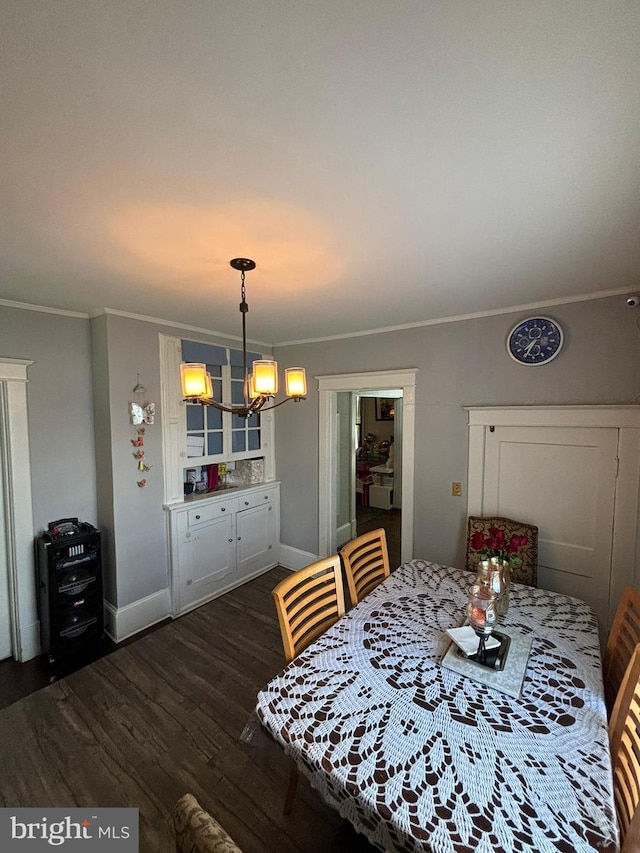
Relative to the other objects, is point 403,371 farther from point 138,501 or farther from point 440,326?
point 138,501

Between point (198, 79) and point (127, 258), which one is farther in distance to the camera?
point (127, 258)

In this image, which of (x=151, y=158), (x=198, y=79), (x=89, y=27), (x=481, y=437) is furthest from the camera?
(x=481, y=437)

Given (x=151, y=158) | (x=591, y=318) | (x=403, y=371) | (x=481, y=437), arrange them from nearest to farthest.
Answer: (x=151, y=158)
(x=591, y=318)
(x=481, y=437)
(x=403, y=371)

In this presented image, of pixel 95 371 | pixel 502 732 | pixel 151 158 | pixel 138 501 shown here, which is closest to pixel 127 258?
pixel 151 158

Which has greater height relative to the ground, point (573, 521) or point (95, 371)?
point (95, 371)

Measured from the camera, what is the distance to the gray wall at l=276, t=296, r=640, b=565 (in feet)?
7.36

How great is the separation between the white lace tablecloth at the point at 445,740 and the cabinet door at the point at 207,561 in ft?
6.51

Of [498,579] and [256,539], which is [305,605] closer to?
[498,579]

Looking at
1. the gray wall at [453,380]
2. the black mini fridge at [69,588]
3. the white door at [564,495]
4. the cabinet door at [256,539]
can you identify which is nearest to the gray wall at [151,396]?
the gray wall at [453,380]

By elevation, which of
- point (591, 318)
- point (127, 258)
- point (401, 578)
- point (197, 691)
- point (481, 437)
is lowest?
point (197, 691)

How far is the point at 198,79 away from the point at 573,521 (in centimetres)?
303

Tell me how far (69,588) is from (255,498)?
175 centimetres

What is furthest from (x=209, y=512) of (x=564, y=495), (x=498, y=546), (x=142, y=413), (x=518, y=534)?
(x=564, y=495)

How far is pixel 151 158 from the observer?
106 cm
